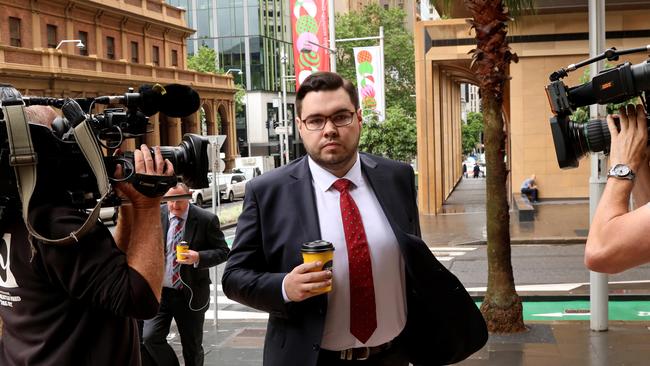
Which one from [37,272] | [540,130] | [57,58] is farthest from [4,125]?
[57,58]

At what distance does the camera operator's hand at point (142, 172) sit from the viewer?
2.88 m

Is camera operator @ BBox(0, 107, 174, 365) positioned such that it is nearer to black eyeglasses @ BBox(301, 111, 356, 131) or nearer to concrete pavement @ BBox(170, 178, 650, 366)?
black eyeglasses @ BBox(301, 111, 356, 131)

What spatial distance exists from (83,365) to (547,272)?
502 inches

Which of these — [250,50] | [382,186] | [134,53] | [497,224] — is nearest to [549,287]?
[497,224]

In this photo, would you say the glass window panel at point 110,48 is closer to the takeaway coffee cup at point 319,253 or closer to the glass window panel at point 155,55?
the glass window panel at point 155,55

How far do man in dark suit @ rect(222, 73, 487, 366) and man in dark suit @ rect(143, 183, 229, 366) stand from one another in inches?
108

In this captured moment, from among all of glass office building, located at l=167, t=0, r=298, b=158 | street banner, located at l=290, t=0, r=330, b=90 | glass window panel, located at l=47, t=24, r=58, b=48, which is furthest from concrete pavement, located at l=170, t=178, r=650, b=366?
glass office building, located at l=167, t=0, r=298, b=158

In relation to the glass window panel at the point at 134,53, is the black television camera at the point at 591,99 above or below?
below

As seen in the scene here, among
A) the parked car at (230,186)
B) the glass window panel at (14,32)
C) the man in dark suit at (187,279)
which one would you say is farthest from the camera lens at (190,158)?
the glass window panel at (14,32)

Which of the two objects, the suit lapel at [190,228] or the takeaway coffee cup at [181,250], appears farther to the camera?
the suit lapel at [190,228]

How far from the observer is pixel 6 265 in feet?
9.37

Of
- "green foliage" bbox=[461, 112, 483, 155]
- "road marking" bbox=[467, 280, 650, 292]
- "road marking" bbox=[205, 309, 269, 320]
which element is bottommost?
"road marking" bbox=[205, 309, 269, 320]

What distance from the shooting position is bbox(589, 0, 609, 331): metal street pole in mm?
8656

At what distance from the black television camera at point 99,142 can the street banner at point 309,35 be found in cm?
1914
